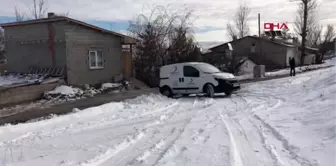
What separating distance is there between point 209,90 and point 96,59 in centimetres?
884

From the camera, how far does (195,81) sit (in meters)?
18.0

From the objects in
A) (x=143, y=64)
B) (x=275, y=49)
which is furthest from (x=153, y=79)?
(x=275, y=49)

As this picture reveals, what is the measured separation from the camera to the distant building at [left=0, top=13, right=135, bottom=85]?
67.6ft

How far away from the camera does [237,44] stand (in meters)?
59.5

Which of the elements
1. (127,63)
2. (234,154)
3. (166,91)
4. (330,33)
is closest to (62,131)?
(234,154)

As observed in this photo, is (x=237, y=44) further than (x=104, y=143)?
Yes

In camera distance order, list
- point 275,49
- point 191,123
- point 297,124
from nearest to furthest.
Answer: point 297,124 → point 191,123 → point 275,49

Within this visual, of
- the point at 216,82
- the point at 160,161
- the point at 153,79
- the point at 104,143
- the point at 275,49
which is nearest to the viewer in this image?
the point at 160,161

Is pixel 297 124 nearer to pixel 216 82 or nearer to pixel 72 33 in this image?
pixel 216 82

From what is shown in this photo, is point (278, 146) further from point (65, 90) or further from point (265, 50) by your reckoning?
point (265, 50)

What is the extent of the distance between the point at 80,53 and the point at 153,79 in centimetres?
751

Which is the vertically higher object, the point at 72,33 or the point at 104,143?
the point at 72,33

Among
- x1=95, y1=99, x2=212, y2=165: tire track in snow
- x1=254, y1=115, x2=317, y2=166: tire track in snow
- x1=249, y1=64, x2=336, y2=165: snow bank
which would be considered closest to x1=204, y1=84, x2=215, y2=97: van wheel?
x1=249, y1=64, x2=336, y2=165: snow bank

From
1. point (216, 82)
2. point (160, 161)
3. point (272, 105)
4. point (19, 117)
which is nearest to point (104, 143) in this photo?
point (160, 161)
